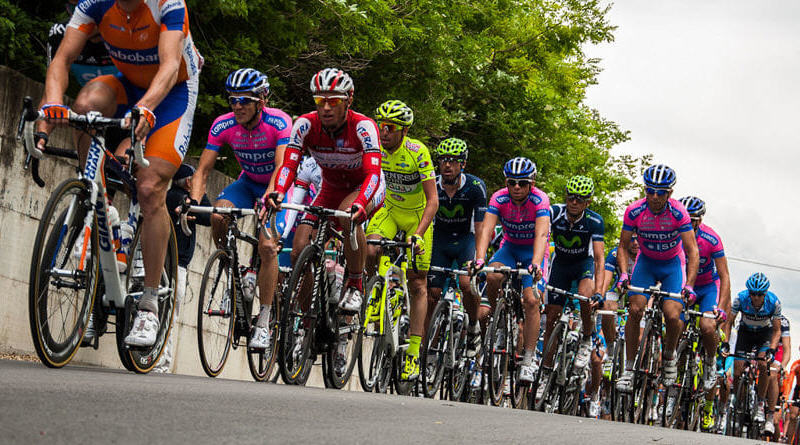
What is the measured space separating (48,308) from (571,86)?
88.5 feet

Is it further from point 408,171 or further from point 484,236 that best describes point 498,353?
point 408,171

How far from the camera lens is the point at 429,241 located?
10992 mm

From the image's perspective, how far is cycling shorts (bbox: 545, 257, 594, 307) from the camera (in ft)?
44.0

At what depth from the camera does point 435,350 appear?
11195 millimetres

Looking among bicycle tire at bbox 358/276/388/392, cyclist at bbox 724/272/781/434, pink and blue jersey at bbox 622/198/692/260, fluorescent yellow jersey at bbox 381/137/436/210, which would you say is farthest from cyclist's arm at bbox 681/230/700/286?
cyclist at bbox 724/272/781/434

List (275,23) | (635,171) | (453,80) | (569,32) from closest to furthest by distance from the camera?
1. (275,23)
2. (453,80)
3. (569,32)
4. (635,171)

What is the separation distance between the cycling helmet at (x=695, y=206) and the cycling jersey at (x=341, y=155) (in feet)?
22.5

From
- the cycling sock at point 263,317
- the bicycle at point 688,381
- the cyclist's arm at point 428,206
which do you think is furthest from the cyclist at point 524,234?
the cycling sock at point 263,317

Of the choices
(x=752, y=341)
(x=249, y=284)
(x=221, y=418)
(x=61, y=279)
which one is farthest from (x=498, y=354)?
(x=752, y=341)

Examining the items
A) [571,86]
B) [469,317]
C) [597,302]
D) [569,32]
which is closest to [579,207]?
[597,302]

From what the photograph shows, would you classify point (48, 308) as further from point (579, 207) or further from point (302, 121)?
point (579, 207)

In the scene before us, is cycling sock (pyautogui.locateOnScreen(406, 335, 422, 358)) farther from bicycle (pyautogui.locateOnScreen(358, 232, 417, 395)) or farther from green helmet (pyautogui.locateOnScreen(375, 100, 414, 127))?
green helmet (pyautogui.locateOnScreen(375, 100, 414, 127))

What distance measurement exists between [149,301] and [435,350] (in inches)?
205

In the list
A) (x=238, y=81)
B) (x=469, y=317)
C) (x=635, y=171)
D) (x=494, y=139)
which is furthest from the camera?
(x=635, y=171)
